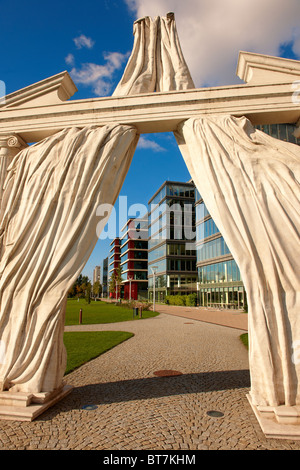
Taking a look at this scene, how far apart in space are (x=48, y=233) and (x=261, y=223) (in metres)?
3.05

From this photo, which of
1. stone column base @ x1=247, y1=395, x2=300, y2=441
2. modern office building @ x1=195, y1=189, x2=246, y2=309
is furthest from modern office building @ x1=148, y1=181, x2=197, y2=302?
stone column base @ x1=247, y1=395, x2=300, y2=441

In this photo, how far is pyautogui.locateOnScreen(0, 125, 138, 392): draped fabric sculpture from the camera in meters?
3.94

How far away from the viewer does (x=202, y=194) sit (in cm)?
434

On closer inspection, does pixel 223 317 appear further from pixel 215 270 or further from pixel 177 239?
pixel 177 239

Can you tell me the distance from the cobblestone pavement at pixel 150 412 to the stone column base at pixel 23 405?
9cm

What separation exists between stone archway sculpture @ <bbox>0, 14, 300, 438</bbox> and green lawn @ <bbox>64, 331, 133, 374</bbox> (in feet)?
8.59

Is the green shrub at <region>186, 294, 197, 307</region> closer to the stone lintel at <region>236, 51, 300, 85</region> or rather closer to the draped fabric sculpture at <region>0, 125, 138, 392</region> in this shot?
the draped fabric sculpture at <region>0, 125, 138, 392</region>

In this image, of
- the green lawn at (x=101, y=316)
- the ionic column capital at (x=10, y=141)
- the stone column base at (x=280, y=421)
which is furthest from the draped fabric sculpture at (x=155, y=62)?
the green lawn at (x=101, y=316)

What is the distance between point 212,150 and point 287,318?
2553mm

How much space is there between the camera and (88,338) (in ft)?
34.6

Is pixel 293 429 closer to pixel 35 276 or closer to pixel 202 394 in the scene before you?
pixel 202 394

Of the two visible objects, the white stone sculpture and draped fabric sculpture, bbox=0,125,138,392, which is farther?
draped fabric sculpture, bbox=0,125,138,392

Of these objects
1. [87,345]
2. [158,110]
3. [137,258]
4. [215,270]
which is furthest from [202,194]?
[137,258]
